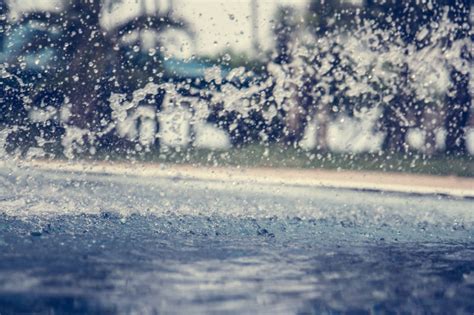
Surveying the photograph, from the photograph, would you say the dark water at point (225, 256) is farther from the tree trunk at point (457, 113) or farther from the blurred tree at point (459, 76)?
the tree trunk at point (457, 113)

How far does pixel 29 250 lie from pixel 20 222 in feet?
3.43

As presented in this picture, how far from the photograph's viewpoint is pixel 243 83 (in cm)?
1219

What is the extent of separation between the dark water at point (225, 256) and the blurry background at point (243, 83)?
518 centimetres

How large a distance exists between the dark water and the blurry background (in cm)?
518

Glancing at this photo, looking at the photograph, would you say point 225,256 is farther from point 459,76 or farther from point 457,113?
point 457,113

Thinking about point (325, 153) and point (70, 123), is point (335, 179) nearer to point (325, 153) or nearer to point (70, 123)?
point (325, 153)

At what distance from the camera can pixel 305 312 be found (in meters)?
2.65

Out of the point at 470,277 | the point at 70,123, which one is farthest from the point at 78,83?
the point at 470,277

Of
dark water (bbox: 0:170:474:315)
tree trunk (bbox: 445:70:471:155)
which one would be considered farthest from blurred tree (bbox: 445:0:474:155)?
dark water (bbox: 0:170:474:315)

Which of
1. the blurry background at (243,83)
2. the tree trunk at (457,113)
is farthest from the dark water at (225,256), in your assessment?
the tree trunk at (457,113)

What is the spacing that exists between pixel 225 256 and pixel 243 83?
28.1 ft

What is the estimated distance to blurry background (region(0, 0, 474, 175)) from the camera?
38.0 ft

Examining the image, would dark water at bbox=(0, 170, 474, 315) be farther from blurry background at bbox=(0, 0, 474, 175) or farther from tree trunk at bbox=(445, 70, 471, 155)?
tree trunk at bbox=(445, 70, 471, 155)

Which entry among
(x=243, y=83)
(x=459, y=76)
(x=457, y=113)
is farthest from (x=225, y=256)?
(x=457, y=113)
